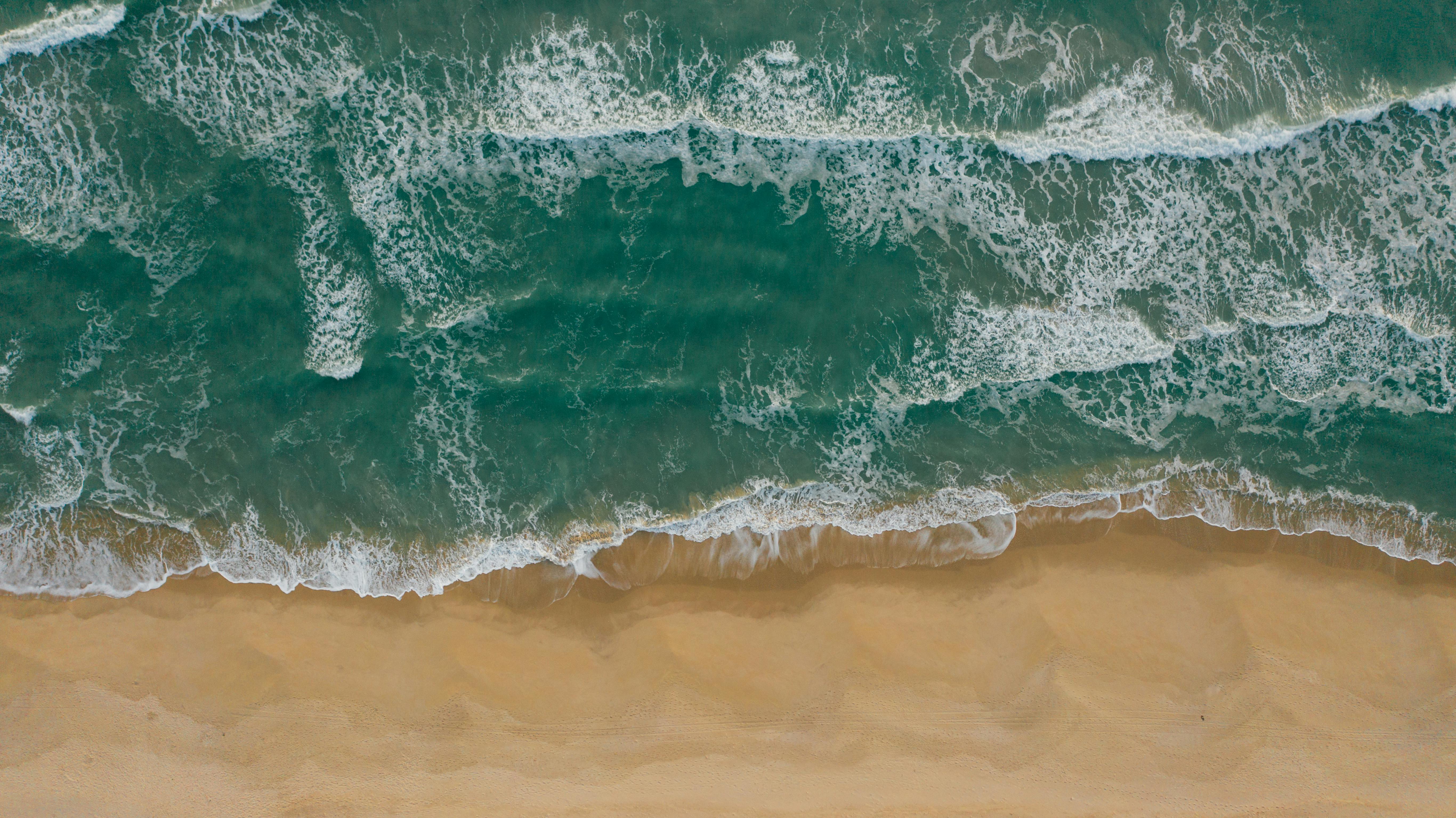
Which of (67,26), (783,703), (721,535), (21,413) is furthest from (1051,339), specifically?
(21,413)

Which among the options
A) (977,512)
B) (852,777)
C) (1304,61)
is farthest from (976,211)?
(852,777)

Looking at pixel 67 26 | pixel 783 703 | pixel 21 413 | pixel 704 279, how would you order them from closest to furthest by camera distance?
1. pixel 67 26
2. pixel 783 703
3. pixel 21 413
4. pixel 704 279

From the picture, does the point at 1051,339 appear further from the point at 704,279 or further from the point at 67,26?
the point at 67,26

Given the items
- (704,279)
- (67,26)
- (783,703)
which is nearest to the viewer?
(67,26)

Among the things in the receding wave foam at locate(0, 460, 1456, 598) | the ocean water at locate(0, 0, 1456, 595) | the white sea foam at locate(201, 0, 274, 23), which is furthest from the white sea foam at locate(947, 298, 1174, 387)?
the white sea foam at locate(201, 0, 274, 23)

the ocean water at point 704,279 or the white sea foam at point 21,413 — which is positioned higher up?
the ocean water at point 704,279

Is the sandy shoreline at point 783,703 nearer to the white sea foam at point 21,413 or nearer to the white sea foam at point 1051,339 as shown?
the white sea foam at point 21,413

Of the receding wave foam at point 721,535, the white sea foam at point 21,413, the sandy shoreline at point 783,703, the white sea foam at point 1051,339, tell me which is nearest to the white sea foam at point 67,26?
the white sea foam at point 21,413
